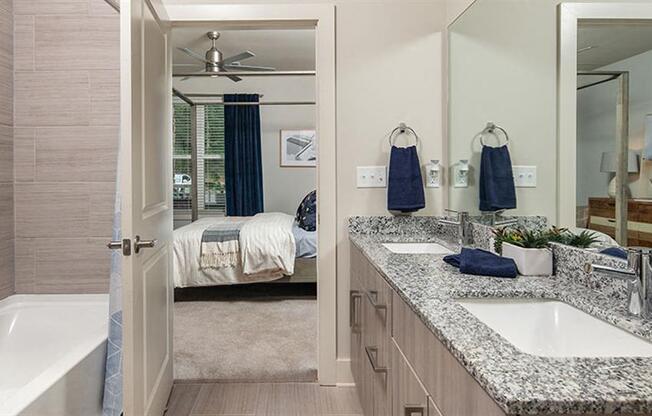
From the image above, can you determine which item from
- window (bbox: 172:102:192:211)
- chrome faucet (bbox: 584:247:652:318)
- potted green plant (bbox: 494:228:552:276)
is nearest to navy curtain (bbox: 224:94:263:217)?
window (bbox: 172:102:192:211)

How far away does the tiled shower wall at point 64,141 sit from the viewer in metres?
2.41

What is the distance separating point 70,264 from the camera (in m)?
2.46

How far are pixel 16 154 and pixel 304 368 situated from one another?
78.7 inches

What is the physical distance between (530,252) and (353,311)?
41.5 inches

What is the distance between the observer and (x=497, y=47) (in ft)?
6.43

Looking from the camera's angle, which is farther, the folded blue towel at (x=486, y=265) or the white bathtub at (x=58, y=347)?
the white bathtub at (x=58, y=347)

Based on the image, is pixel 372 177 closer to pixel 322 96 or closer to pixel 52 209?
pixel 322 96

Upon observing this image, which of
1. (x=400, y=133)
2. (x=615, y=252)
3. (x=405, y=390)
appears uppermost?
(x=400, y=133)

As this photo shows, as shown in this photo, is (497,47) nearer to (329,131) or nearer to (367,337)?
(329,131)

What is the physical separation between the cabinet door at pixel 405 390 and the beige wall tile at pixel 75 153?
1.88 meters

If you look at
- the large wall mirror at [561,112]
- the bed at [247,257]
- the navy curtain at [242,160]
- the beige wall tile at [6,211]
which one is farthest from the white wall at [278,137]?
the large wall mirror at [561,112]

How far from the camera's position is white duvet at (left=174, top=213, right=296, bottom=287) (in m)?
3.97

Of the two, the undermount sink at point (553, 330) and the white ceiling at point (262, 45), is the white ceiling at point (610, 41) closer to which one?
the undermount sink at point (553, 330)

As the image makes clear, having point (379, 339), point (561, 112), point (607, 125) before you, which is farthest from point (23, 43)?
point (607, 125)
